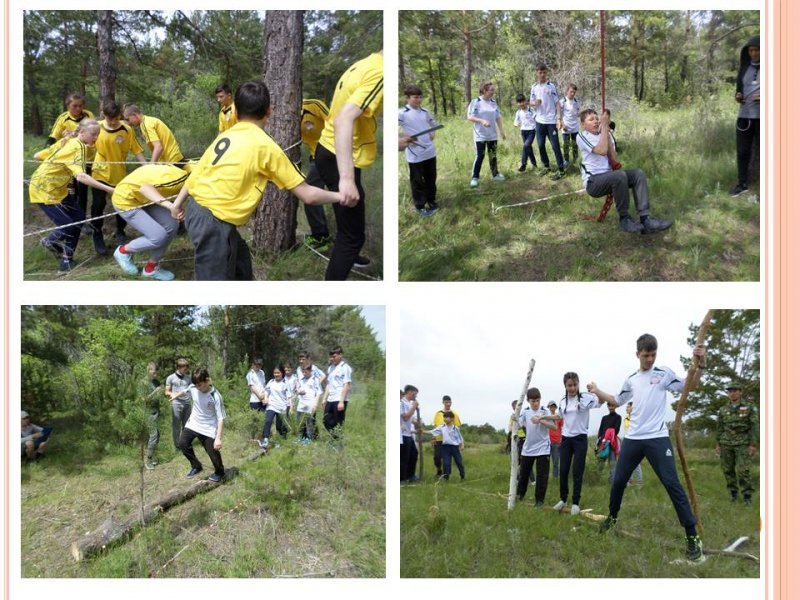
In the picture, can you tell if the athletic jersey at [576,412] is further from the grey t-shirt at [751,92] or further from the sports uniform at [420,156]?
the grey t-shirt at [751,92]

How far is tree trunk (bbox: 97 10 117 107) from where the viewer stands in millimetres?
4949

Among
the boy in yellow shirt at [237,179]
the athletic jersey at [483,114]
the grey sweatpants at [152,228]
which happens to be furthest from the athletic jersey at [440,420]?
the grey sweatpants at [152,228]

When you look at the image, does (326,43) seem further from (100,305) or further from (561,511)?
(561,511)

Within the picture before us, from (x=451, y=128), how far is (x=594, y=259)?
4.30 ft

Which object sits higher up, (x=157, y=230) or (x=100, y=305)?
(x=157, y=230)

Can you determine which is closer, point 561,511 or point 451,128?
point 561,511

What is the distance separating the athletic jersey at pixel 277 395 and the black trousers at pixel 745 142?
11.0 ft

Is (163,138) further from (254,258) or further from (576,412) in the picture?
(576,412)


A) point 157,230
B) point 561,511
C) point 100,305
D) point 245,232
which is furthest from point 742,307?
point 100,305

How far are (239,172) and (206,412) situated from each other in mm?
1601

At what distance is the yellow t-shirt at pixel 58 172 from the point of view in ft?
15.5

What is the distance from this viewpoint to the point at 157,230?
4543 mm

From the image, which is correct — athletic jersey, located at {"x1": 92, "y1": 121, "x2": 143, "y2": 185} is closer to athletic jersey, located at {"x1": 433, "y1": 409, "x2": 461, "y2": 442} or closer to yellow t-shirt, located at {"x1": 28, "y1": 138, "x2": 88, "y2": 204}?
yellow t-shirt, located at {"x1": 28, "y1": 138, "x2": 88, "y2": 204}

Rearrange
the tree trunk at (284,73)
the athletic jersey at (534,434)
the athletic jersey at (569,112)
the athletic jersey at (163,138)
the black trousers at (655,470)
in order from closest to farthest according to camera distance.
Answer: the black trousers at (655,470), the athletic jersey at (534,434), the tree trunk at (284,73), the athletic jersey at (163,138), the athletic jersey at (569,112)
